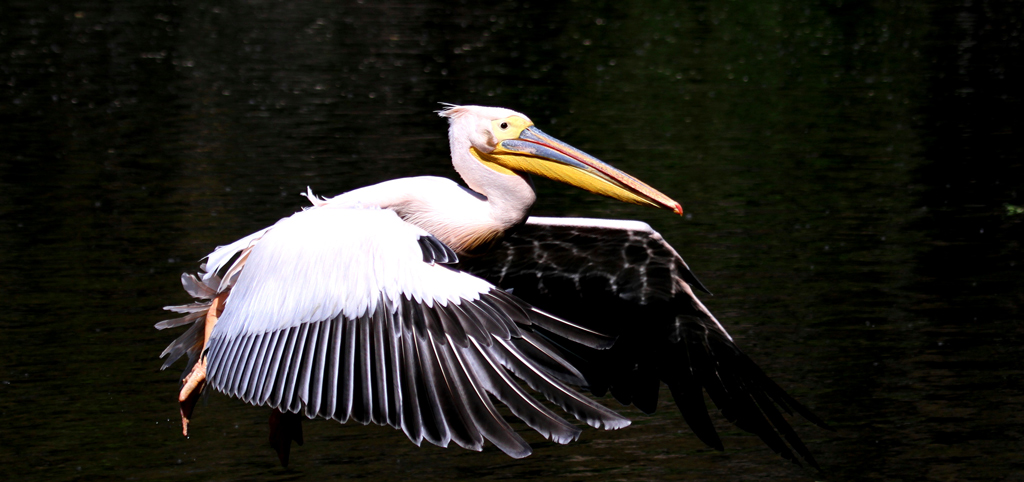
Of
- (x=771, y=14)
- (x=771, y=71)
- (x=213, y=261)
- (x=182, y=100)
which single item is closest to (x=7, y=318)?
(x=213, y=261)

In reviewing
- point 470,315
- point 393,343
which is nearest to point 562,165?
point 470,315

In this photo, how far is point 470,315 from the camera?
4742mm

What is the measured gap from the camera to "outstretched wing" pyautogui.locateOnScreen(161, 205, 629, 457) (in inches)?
179

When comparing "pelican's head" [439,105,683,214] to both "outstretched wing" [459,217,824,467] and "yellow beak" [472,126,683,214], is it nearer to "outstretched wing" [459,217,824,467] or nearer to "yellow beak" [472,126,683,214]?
"yellow beak" [472,126,683,214]

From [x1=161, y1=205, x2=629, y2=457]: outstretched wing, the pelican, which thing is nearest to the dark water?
the pelican

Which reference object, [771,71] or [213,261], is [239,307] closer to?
[213,261]

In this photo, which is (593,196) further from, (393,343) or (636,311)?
(393,343)

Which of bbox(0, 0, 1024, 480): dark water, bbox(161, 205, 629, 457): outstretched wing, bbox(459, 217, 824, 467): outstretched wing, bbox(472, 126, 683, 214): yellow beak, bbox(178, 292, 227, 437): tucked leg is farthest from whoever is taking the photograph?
bbox(0, 0, 1024, 480): dark water

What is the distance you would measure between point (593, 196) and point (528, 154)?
7776mm

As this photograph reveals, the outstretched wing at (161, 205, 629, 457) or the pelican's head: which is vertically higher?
the pelican's head

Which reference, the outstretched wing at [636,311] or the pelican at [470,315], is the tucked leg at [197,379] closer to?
the pelican at [470,315]

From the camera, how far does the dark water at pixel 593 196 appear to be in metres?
7.43

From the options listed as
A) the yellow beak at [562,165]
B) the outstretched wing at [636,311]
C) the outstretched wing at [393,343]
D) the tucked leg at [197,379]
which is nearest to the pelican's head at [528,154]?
the yellow beak at [562,165]

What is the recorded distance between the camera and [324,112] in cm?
1898
